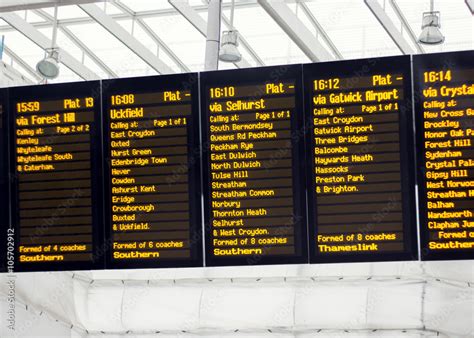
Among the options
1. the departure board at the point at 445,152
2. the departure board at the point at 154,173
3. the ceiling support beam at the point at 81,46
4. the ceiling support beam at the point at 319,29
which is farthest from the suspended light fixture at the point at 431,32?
the ceiling support beam at the point at 81,46

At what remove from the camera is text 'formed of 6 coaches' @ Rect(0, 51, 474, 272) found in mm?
8109

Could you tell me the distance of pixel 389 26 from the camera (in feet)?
51.2

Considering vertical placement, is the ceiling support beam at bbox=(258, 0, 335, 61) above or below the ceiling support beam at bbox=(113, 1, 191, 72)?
below

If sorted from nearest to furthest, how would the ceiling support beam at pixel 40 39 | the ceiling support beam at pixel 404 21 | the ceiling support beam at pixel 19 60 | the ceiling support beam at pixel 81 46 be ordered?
the ceiling support beam at pixel 404 21, the ceiling support beam at pixel 40 39, the ceiling support beam at pixel 81 46, the ceiling support beam at pixel 19 60

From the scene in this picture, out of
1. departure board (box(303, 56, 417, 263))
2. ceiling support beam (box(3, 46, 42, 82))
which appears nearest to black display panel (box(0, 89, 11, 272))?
departure board (box(303, 56, 417, 263))

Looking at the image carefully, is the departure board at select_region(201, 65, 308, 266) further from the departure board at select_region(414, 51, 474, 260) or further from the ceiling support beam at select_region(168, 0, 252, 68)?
the ceiling support beam at select_region(168, 0, 252, 68)

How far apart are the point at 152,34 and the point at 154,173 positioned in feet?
31.0

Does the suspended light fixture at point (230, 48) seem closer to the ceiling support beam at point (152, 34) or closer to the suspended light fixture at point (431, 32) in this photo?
Result: the suspended light fixture at point (431, 32)

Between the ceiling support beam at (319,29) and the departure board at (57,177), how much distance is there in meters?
Answer: 7.69

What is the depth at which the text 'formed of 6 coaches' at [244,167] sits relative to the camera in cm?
811

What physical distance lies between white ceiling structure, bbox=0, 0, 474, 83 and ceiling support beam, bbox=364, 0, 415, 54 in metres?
0.01

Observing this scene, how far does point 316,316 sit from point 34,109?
9.29 meters

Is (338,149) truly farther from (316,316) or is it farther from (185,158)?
(316,316)

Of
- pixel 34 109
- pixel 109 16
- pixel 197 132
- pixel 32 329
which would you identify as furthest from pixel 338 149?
pixel 32 329
